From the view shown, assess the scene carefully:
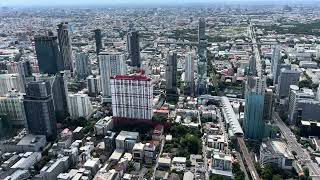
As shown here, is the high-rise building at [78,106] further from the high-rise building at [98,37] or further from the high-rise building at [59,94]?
the high-rise building at [98,37]

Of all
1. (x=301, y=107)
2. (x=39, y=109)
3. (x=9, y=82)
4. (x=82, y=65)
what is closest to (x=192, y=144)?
(x=301, y=107)

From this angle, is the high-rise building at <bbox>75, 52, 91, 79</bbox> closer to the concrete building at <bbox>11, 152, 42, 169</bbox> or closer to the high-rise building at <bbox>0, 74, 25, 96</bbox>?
the high-rise building at <bbox>0, 74, 25, 96</bbox>

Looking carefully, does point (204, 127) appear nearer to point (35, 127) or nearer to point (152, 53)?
point (35, 127)

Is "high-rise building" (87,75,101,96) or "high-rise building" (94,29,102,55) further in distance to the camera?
"high-rise building" (94,29,102,55)

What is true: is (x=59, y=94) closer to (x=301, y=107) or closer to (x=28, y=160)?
(x=28, y=160)

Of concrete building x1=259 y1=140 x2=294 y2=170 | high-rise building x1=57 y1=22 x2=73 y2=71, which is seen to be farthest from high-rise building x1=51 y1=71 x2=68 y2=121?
concrete building x1=259 y1=140 x2=294 y2=170

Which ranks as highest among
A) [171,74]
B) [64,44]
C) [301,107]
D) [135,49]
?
[64,44]

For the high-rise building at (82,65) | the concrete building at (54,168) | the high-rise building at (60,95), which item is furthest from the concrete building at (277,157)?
the high-rise building at (82,65)
